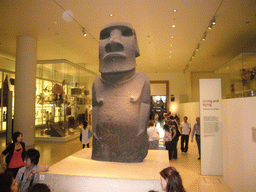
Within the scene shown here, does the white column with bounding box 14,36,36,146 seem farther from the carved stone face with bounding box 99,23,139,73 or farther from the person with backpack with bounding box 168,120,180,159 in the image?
the carved stone face with bounding box 99,23,139,73

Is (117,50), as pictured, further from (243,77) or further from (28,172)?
(243,77)

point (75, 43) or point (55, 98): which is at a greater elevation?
point (75, 43)

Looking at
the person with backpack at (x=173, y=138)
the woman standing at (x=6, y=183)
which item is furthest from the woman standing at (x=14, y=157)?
the person with backpack at (x=173, y=138)

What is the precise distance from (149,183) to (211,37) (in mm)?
8385

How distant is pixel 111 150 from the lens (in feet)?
11.6

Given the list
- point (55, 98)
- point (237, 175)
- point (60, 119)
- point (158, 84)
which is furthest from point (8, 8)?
point (158, 84)

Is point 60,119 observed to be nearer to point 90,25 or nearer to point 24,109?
point 24,109

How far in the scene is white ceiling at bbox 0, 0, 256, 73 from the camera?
639 centimetres

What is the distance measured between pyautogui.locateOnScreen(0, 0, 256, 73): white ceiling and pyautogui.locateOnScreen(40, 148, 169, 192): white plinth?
4877 mm

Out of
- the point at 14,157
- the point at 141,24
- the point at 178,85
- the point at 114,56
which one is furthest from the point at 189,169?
the point at 178,85

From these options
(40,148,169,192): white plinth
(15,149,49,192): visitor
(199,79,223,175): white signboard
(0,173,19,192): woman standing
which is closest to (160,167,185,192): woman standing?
(40,148,169,192): white plinth

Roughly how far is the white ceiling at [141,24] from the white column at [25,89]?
667 millimetres

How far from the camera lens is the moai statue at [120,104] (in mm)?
3480

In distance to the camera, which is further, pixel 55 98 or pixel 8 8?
pixel 55 98
